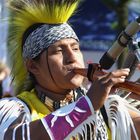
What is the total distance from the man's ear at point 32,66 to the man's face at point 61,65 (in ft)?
0.11

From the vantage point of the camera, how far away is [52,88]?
2.67 metres

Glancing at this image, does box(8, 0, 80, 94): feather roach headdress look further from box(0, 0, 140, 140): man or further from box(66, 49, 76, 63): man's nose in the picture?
box(66, 49, 76, 63): man's nose

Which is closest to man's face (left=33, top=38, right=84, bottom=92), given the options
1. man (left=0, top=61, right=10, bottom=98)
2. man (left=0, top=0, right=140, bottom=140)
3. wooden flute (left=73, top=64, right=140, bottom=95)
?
man (left=0, top=0, right=140, bottom=140)

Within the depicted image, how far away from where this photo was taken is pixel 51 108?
2674 mm

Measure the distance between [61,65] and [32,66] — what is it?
23 centimetres

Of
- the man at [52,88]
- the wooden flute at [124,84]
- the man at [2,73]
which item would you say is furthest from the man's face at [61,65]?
the man at [2,73]

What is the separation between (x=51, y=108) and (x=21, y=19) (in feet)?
1.56

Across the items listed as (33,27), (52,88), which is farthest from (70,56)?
(33,27)

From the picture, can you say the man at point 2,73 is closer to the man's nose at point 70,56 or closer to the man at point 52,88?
the man at point 52,88

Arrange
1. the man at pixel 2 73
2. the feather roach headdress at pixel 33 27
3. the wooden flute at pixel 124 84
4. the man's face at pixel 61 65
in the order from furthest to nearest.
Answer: the man at pixel 2 73 → the feather roach headdress at pixel 33 27 → the man's face at pixel 61 65 → the wooden flute at pixel 124 84

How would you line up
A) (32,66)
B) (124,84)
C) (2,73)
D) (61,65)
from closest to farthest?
1. (124,84)
2. (61,65)
3. (32,66)
4. (2,73)

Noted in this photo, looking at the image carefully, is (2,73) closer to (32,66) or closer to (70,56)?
(32,66)

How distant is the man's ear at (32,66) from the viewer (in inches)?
108

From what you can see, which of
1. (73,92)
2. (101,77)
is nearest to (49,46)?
(73,92)
